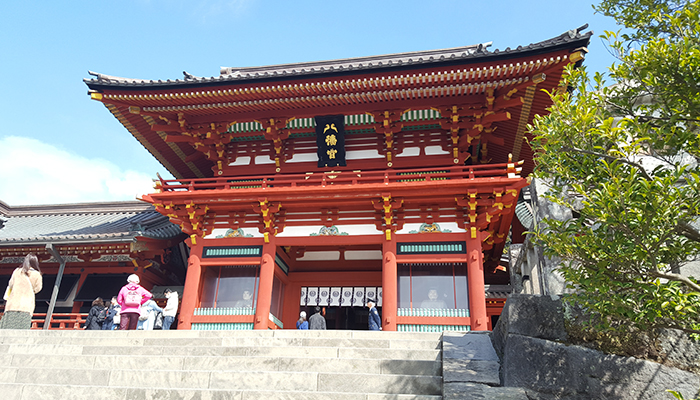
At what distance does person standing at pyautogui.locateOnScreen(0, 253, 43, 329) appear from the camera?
10.2 metres

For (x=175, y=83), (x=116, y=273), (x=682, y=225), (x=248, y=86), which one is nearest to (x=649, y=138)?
(x=682, y=225)

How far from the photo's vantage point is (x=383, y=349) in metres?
7.09

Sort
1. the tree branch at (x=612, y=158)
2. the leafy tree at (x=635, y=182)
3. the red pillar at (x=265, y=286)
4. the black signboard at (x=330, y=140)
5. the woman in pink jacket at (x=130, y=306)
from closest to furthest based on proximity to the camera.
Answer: the leafy tree at (x=635, y=182) → the tree branch at (x=612, y=158) → the woman in pink jacket at (x=130, y=306) → the red pillar at (x=265, y=286) → the black signboard at (x=330, y=140)

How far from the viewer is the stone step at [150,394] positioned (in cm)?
582

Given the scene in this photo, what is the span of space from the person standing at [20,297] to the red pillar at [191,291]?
3283mm

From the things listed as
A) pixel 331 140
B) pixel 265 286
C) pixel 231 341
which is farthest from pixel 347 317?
pixel 231 341

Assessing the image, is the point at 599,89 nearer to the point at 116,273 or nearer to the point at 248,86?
the point at 248,86

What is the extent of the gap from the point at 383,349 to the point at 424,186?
5.45 metres

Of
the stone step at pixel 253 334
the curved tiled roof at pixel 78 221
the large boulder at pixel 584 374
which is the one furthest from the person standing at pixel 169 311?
the large boulder at pixel 584 374

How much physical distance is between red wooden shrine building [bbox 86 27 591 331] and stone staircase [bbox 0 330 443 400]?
12.3ft

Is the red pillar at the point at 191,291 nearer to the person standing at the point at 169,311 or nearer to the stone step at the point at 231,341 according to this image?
the person standing at the point at 169,311

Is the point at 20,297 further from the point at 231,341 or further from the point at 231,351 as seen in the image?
the point at 231,351

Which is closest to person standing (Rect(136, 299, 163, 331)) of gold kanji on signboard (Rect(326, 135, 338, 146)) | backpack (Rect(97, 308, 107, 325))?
backpack (Rect(97, 308, 107, 325))

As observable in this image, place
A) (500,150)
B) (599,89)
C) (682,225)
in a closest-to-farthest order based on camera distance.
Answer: (682,225) → (599,89) → (500,150)
